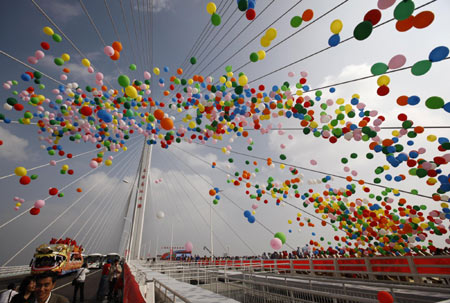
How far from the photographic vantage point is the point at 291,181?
9125mm

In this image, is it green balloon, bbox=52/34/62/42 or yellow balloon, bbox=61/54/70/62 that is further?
yellow balloon, bbox=61/54/70/62

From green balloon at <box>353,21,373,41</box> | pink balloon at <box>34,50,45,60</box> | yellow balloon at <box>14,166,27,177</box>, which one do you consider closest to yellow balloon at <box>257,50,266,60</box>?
green balloon at <box>353,21,373,41</box>

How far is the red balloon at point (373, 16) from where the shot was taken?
304 cm

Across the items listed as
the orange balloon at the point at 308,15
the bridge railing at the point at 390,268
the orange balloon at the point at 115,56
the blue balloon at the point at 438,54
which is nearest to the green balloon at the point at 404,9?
the blue balloon at the point at 438,54

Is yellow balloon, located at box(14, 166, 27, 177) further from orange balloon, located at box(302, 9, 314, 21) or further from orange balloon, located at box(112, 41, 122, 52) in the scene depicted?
orange balloon, located at box(302, 9, 314, 21)

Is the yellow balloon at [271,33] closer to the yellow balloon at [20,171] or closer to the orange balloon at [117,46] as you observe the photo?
the orange balloon at [117,46]

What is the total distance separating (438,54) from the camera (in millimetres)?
3162

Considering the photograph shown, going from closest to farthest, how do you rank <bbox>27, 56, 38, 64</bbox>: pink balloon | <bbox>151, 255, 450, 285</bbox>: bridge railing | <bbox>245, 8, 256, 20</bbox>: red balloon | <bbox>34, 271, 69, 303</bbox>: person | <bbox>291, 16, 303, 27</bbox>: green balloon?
<bbox>34, 271, 69, 303</bbox>: person < <bbox>291, 16, 303, 27</bbox>: green balloon < <bbox>245, 8, 256, 20</bbox>: red balloon < <bbox>27, 56, 38, 64</bbox>: pink balloon < <bbox>151, 255, 450, 285</bbox>: bridge railing

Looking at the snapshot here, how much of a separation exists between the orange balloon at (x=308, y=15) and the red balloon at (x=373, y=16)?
3.20ft

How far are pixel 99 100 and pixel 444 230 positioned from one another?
1270 cm

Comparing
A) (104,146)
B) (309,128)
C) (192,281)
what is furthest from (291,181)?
(104,146)

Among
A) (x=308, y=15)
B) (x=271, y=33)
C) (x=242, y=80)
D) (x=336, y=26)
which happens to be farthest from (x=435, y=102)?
(x=242, y=80)

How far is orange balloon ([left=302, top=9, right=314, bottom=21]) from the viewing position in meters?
3.76

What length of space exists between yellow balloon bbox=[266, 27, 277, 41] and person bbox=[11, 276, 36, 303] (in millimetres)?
5417
